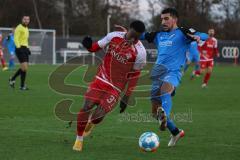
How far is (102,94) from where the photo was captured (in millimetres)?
9180

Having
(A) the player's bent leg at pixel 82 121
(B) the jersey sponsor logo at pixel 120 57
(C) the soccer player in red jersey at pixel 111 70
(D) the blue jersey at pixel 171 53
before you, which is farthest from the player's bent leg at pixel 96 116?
(D) the blue jersey at pixel 171 53

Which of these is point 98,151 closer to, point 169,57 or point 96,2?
point 169,57

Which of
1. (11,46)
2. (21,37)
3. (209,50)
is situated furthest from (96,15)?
(21,37)

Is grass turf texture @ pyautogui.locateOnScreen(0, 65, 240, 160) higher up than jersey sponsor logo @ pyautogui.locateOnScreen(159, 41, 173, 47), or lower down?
lower down

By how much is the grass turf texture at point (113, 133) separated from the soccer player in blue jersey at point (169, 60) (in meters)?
0.62

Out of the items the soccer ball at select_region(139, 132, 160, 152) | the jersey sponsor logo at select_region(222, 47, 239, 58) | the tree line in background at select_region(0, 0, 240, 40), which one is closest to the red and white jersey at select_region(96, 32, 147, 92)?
the soccer ball at select_region(139, 132, 160, 152)

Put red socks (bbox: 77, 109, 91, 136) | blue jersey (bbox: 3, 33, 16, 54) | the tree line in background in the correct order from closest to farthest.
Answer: red socks (bbox: 77, 109, 91, 136), blue jersey (bbox: 3, 33, 16, 54), the tree line in background

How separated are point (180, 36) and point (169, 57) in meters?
0.38

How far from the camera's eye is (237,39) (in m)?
65.2

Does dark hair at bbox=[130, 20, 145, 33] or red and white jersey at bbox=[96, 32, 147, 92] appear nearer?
dark hair at bbox=[130, 20, 145, 33]

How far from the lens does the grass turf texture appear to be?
848 cm

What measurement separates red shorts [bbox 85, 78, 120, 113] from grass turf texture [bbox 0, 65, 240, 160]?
0.66m

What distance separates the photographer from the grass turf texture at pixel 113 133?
848cm

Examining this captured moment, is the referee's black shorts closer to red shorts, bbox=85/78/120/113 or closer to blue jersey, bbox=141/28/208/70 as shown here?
blue jersey, bbox=141/28/208/70
